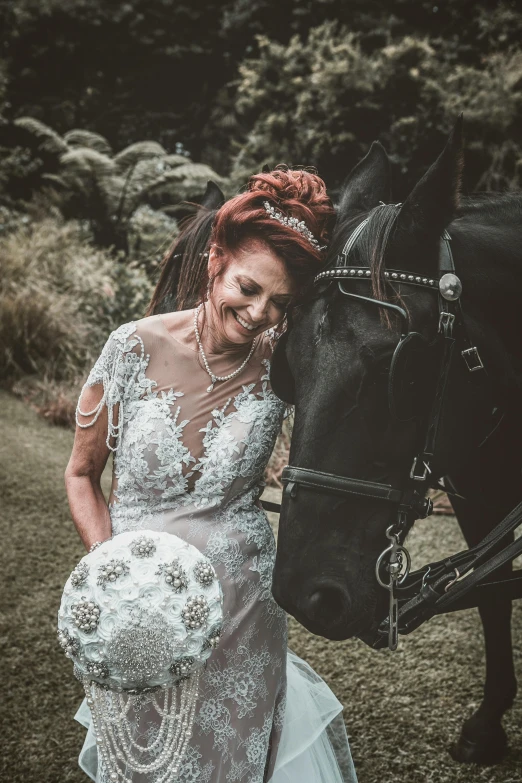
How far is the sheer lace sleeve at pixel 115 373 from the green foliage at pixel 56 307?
20.5 ft

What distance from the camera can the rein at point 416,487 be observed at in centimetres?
150

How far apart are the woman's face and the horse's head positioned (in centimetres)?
16

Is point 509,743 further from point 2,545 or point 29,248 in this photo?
point 29,248

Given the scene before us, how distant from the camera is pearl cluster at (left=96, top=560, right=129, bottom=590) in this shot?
1397 millimetres

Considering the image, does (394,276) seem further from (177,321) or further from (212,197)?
(212,197)

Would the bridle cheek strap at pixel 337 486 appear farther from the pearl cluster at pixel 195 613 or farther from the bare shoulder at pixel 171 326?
the bare shoulder at pixel 171 326

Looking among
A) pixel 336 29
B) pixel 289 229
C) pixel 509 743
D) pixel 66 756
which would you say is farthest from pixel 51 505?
pixel 336 29

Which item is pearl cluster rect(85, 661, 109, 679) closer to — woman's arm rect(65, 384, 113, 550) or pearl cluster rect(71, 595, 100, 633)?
pearl cluster rect(71, 595, 100, 633)

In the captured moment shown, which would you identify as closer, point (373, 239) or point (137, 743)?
point (373, 239)

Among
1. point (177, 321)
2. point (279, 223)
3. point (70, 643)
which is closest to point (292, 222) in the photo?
point (279, 223)

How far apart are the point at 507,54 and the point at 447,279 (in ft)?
34.8

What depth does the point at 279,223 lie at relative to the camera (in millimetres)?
1688

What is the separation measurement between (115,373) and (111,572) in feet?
2.03

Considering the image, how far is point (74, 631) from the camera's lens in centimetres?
139
